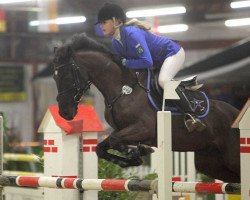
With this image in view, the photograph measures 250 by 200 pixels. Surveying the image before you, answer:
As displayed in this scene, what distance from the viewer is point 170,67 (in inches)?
168

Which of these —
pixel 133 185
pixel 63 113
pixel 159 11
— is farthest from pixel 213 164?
pixel 159 11

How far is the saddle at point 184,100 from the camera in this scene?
421 cm

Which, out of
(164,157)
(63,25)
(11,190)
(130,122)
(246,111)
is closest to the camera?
(164,157)

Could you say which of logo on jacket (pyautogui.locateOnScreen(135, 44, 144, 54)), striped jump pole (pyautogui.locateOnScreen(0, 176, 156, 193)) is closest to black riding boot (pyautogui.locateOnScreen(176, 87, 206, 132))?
logo on jacket (pyautogui.locateOnScreen(135, 44, 144, 54))

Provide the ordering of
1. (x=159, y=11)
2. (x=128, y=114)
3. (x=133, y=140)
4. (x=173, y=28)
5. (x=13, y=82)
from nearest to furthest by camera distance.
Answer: (x=133, y=140) < (x=128, y=114) < (x=159, y=11) < (x=173, y=28) < (x=13, y=82)

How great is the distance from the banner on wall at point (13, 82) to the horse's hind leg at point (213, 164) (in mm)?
10262

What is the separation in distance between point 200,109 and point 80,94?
0.78 m

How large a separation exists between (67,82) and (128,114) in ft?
1.52

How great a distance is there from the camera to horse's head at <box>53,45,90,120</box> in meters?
4.29

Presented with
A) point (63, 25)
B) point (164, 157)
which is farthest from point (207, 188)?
point (63, 25)

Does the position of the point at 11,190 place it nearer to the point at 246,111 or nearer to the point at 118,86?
the point at 118,86

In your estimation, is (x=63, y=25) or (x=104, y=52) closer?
(x=104, y=52)

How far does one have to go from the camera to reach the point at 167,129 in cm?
332

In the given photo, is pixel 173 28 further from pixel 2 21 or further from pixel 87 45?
pixel 87 45
